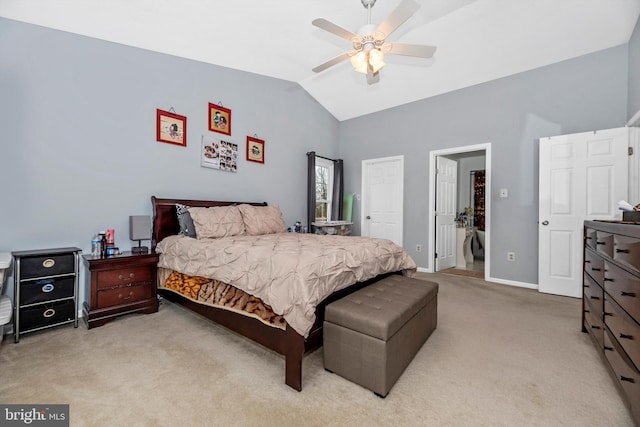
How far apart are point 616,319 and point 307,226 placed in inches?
158

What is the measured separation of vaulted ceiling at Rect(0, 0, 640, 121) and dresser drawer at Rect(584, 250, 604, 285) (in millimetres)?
2659

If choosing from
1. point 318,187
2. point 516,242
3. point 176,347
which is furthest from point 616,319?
point 318,187

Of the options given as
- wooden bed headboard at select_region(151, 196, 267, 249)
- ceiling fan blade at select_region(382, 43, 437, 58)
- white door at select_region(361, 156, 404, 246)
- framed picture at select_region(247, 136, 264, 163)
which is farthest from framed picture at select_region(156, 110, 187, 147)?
white door at select_region(361, 156, 404, 246)

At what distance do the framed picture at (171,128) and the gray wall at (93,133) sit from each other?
0.06m

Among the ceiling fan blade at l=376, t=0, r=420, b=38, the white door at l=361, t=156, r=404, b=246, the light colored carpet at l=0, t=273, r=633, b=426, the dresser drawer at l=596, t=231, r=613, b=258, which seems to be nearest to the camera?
the light colored carpet at l=0, t=273, r=633, b=426

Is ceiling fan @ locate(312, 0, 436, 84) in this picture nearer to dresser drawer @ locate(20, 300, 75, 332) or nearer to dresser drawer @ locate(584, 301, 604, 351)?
dresser drawer @ locate(584, 301, 604, 351)

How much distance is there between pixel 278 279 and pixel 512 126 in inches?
158

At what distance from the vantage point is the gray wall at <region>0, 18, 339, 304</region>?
97.6 inches

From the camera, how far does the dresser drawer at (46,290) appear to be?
2.25 m

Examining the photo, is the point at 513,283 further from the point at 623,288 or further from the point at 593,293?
the point at 623,288

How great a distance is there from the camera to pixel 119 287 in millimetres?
2635

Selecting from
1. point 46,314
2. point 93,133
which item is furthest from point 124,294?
point 93,133

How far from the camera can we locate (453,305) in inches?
123

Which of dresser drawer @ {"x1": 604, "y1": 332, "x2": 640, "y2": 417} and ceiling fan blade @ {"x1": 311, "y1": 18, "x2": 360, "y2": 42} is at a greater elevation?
ceiling fan blade @ {"x1": 311, "y1": 18, "x2": 360, "y2": 42}
